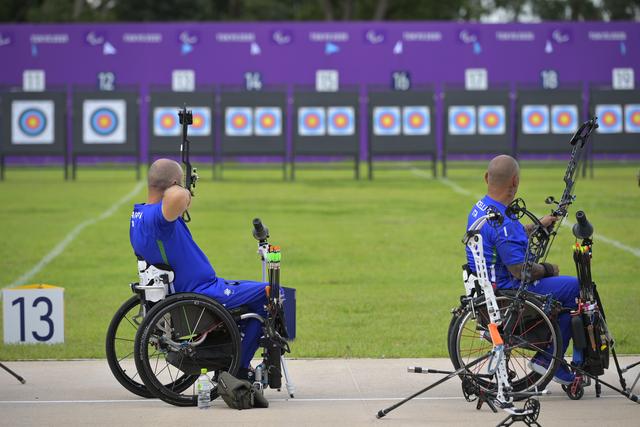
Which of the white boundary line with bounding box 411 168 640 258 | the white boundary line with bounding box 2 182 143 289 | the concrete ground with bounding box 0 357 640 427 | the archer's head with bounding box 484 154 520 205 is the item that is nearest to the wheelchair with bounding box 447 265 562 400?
the concrete ground with bounding box 0 357 640 427

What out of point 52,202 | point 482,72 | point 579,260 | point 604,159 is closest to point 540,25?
point 482,72

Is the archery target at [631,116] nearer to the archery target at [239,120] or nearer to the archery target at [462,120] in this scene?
the archery target at [462,120]

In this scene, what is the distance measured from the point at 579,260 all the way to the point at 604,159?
2389 centimetres

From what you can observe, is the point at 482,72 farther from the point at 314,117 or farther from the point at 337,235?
the point at 337,235

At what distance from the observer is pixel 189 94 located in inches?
1006

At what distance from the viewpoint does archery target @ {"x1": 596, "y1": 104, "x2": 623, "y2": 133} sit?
24938 millimetres

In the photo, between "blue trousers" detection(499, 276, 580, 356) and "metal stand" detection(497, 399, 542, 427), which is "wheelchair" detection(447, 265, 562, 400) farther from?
"metal stand" detection(497, 399, 542, 427)

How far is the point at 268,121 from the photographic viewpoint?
2470cm

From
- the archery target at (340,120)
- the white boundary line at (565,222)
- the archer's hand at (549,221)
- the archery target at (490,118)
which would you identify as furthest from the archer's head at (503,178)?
the archery target at (490,118)

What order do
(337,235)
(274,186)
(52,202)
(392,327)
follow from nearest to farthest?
(392,327) → (337,235) → (52,202) → (274,186)

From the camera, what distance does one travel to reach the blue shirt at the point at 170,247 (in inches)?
241

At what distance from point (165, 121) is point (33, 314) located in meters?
17.5

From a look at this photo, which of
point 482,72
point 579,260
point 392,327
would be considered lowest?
point 392,327

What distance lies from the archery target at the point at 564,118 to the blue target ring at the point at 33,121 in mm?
10421
